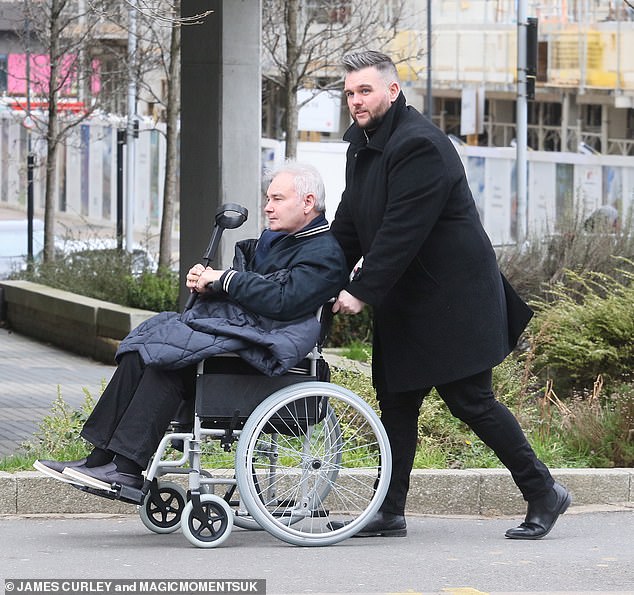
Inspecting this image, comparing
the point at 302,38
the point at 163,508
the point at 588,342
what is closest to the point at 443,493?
the point at 163,508

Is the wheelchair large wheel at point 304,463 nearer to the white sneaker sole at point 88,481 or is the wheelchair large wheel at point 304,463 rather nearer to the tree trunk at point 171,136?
the white sneaker sole at point 88,481

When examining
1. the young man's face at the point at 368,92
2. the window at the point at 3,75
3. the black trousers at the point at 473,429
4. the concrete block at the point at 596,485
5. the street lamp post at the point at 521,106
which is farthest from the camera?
the window at the point at 3,75

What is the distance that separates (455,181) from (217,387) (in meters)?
1.22

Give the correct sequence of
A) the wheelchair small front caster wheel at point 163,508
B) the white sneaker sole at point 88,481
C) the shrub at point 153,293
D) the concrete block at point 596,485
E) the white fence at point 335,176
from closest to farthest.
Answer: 1. the white sneaker sole at point 88,481
2. the wheelchair small front caster wheel at point 163,508
3. the concrete block at point 596,485
4. the shrub at point 153,293
5. the white fence at point 335,176

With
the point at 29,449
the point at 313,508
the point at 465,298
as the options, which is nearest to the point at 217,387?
the point at 313,508

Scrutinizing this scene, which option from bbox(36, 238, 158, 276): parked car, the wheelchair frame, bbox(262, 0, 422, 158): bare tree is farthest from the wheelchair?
bbox(262, 0, 422, 158): bare tree

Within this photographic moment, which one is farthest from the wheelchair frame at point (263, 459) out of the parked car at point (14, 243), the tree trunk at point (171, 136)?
the parked car at point (14, 243)

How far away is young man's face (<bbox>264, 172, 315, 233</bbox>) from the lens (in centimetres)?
598

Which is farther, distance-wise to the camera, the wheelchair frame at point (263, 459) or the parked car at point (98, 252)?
the parked car at point (98, 252)

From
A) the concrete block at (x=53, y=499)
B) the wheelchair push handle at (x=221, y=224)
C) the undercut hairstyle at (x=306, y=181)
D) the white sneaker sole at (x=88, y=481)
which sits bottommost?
the concrete block at (x=53, y=499)

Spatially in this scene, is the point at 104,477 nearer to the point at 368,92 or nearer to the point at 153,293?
the point at 368,92

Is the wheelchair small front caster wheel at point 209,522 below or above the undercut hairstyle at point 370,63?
below

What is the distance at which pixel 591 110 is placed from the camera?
3706 centimetres

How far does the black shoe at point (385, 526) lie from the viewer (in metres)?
6.26
